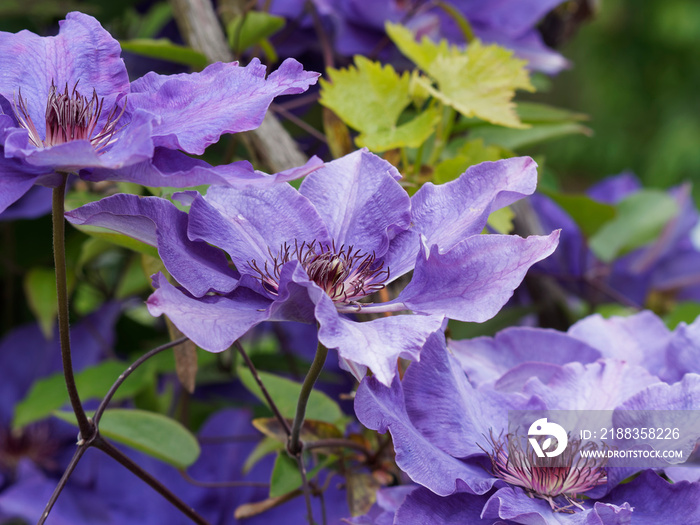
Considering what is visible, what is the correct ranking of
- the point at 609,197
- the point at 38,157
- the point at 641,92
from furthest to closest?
1. the point at 641,92
2. the point at 609,197
3. the point at 38,157

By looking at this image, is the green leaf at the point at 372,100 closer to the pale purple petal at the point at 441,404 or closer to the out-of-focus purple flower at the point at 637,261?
the pale purple petal at the point at 441,404

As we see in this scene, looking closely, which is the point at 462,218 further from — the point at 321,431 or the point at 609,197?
the point at 609,197

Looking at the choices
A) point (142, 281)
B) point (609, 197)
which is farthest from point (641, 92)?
point (142, 281)

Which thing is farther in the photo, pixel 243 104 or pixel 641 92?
pixel 641 92

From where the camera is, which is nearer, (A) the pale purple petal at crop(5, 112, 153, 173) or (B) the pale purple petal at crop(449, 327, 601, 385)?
(A) the pale purple petal at crop(5, 112, 153, 173)

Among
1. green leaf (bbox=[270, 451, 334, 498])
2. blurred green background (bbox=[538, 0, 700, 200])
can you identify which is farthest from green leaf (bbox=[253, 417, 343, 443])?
blurred green background (bbox=[538, 0, 700, 200])

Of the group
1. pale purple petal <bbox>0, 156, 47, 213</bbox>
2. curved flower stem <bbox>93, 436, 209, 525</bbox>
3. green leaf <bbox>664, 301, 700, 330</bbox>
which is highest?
pale purple petal <bbox>0, 156, 47, 213</bbox>

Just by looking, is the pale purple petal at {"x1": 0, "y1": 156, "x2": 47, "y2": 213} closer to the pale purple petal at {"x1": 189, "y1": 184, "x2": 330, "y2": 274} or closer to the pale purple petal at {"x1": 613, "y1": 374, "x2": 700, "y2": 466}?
the pale purple petal at {"x1": 189, "y1": 184, "x2": 330, "y2": 274}
